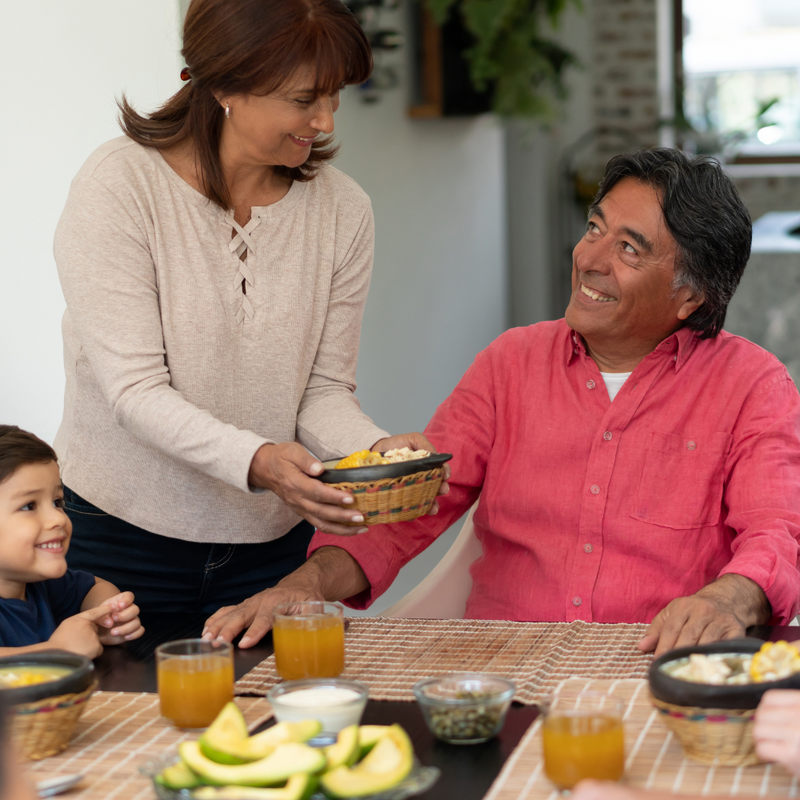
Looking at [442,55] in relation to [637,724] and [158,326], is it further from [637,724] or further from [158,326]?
[637,724]

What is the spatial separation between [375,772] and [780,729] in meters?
0.38

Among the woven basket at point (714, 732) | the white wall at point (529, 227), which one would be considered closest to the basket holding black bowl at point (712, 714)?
the woven basket at point (714, 732)

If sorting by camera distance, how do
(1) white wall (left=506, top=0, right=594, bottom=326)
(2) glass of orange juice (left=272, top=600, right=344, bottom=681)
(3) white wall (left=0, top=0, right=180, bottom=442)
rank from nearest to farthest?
(2) glass of orange juice (left=272, top=600, right=344, bottom=681)
(3) white wall (left=0, top=0, right=180, bottom=442)
(1) white wall (left=506, top=0, right=594, bottom=326)

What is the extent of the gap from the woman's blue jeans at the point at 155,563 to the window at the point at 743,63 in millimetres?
5768

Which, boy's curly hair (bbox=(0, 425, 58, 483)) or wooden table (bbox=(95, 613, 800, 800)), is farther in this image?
boy's curly hair (bbox=(0, 425, 58, 483))

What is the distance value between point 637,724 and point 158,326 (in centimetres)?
95

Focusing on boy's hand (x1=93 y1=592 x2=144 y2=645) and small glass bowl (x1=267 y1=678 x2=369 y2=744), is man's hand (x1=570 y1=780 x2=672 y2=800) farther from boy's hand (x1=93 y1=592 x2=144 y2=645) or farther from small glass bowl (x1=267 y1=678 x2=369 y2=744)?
boy's hand (x1=93 y1=592 x2=144 y2=645)

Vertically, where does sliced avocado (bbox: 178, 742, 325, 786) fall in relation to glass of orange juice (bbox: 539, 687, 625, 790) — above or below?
above

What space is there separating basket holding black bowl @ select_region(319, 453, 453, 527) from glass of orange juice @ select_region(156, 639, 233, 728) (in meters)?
0.32

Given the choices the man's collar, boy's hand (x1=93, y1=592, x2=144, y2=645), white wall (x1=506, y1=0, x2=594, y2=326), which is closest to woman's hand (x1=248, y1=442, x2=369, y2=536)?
boy's hand (x1=93, y1=592, x2=144, y2=645)

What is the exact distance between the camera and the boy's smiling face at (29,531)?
58.8 inches

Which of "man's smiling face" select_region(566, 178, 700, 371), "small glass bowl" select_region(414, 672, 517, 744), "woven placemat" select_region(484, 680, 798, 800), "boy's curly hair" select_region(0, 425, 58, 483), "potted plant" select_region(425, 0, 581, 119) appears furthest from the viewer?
"potted plant" select_region(425, 0, 581, 119)

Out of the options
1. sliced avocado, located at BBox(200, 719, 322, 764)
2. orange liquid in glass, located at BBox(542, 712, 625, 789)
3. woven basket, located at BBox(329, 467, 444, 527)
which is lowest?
orange liquid in glass, located at BBox(542, 712, 625, 789)

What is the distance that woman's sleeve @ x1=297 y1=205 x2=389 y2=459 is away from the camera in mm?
1803
